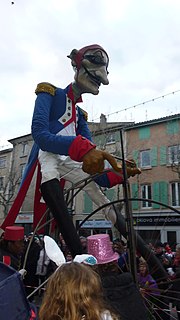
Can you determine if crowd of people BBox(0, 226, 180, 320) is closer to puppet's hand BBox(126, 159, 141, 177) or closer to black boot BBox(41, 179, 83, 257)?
black boot BBox(41, 179, 83, 257)

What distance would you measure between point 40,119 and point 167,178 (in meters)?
15.9

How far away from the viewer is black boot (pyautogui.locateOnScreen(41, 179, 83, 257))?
237cm

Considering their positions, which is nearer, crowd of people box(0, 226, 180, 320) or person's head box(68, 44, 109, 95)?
crowd of people box(0, 226, 180, 320)

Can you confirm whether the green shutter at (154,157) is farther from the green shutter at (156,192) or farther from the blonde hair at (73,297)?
the blonde hair at (73,297)

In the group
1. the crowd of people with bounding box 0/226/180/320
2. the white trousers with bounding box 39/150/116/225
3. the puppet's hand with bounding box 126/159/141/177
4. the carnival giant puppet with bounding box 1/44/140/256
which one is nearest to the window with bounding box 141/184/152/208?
the crowd of people with bounding box 0/226/180/320

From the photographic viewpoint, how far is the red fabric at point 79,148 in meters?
2.29

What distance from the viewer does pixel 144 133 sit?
62.2ft

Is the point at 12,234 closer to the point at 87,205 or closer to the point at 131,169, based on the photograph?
the point at 131,169

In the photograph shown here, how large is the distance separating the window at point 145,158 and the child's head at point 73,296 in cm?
1757

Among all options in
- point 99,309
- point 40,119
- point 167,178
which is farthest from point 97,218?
point 99,309

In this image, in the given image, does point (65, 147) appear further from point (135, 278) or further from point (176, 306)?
point (176, 306)

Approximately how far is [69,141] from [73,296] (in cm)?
131

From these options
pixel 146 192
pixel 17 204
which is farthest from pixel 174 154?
pixel 17 204

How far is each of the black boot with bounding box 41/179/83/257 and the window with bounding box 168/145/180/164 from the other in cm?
1507
